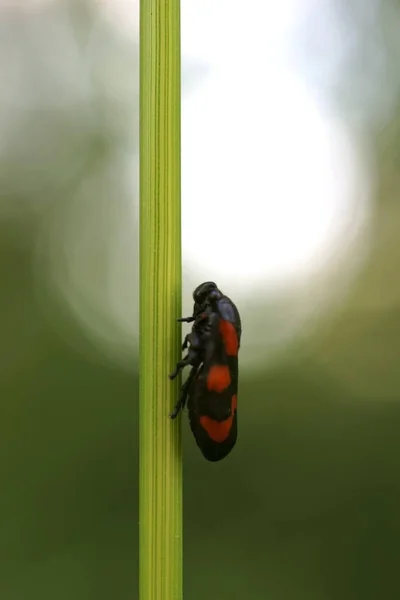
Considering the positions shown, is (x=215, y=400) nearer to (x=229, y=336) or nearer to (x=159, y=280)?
(x=229, y=336)

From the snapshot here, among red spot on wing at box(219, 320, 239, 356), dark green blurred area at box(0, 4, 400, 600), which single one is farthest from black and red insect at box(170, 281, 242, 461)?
dark green blurred area at box(0, 4, 400, 600)

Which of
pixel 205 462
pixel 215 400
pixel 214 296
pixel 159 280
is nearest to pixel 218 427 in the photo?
pixel 215 400

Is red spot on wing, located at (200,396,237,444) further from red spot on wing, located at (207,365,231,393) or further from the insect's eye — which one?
the insect's eye

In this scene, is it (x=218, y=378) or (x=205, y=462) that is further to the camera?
(x=205, y=462)

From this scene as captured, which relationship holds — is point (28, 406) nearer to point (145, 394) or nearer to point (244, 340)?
point (244, 340)

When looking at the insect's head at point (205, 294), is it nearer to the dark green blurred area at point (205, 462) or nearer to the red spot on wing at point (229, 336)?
the red spot on wing at point (229, 336)

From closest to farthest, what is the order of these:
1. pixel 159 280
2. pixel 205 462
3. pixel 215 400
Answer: pixel 159 280, pixel 215 400, pixel 205 462
